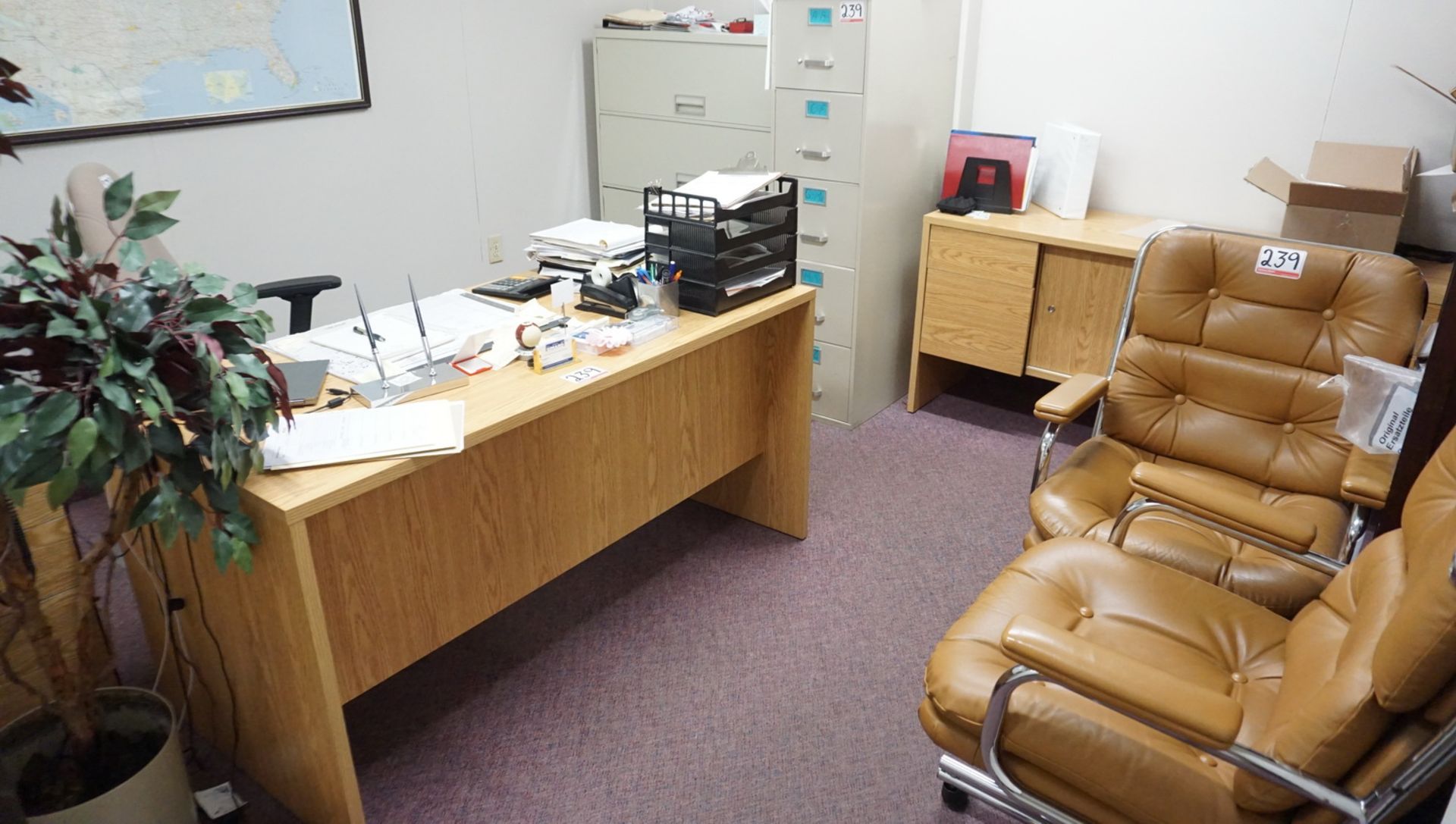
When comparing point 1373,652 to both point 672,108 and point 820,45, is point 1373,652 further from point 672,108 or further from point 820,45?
point 672,108

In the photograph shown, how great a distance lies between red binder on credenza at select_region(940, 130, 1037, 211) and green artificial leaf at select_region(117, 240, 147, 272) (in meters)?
2.80

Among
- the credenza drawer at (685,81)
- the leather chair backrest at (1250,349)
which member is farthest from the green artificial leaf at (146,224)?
the credenza drawer at (685,81)

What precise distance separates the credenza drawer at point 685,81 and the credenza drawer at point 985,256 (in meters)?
0.76

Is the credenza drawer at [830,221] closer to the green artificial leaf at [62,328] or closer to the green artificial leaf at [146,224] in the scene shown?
the green artificial leaf at [146,224]

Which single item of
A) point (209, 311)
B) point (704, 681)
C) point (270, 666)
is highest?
point (209, 311)

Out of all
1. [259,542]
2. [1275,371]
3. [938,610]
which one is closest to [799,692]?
[938,610]

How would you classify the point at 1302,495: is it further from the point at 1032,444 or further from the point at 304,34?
the point at 304,34

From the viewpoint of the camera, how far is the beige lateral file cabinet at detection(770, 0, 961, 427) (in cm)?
310

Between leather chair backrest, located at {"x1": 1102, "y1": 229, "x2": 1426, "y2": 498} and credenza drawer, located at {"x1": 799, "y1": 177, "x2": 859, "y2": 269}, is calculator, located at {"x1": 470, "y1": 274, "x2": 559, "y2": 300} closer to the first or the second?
credenza drawer, located at {"x1": 799, "y1": 177, "x2": 859, "y2": 269}

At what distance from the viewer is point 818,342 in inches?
137

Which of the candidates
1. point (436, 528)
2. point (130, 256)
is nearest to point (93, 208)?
point (130, 256)

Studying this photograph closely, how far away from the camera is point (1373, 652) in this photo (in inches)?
49.0

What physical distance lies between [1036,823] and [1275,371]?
1.36m

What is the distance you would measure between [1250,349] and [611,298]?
1552 millimetres
